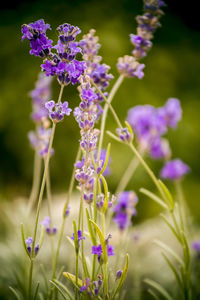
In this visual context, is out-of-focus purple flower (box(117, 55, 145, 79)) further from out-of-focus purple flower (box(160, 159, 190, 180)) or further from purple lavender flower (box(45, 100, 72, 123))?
out-of-focus purple flower (box(160, 159, 190, 180))

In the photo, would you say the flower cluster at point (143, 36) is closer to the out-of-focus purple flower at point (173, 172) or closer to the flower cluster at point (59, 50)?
the flower cluster at point (59, 50)

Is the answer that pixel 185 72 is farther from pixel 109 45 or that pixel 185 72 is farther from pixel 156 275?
pixel 156 275

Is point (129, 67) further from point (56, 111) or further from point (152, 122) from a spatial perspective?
point (152, 122)

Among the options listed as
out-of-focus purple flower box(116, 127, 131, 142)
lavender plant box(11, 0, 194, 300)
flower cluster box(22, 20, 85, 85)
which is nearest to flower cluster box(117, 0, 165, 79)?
lavender plant box(11, 0, 194, 300)

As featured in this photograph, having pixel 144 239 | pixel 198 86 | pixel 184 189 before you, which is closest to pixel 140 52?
pixel 144 239

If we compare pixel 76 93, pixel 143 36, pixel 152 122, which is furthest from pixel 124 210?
pixel 76 93

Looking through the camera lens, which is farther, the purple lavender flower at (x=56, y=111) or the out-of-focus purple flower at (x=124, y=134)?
the out-of-focus purple flower at (x=124, y=134)

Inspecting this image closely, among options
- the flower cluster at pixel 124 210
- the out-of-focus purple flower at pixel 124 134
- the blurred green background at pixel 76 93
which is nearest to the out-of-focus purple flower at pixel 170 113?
the flower cluster at pixel 124 210
